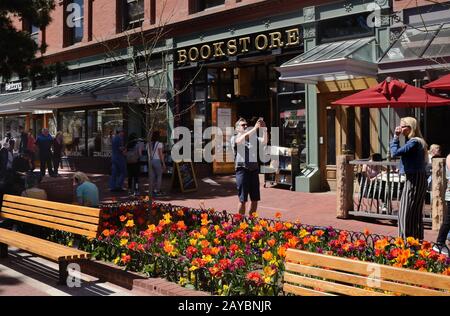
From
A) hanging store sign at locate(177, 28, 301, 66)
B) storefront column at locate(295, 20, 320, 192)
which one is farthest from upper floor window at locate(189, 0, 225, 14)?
storefront column at locate(295, 20, 320, 192)

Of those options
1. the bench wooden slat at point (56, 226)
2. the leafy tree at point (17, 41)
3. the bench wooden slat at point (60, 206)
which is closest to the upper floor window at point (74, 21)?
the leafy tree at point (17, 41)

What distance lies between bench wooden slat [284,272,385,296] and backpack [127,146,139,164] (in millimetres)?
9368

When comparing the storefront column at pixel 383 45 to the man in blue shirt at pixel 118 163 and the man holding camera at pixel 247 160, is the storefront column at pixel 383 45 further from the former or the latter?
the man in blue shirt at pixel 118 163

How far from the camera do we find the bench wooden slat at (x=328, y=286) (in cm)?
345

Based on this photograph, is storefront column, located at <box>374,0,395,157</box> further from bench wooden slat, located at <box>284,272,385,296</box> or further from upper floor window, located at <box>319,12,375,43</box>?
bench wooden slat, located at <box>284,272,385,296</box>

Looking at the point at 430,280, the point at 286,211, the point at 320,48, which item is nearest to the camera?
the point at 430,280

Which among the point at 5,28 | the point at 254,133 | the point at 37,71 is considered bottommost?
the point at 254,133

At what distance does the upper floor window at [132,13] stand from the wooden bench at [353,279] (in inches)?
666

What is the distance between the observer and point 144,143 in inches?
540

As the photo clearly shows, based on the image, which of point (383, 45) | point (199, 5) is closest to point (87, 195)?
point (383, 45)

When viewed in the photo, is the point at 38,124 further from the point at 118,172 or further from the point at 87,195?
the point at 87,195
